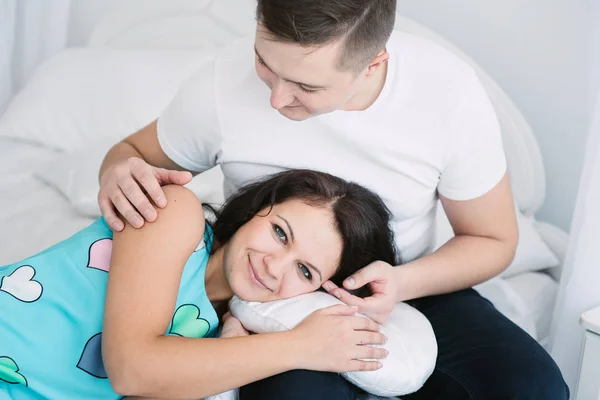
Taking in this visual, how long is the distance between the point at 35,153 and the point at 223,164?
0.97m

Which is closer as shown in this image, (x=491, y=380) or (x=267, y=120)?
(x=491, y=380)

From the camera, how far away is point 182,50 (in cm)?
247

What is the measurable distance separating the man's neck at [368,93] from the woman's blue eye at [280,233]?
0.29 meters

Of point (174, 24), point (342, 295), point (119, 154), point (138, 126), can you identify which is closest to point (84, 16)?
point (174, 24)

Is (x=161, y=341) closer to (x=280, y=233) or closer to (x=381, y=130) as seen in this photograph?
(x=280, y=233)

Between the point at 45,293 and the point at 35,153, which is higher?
the point at 45,293

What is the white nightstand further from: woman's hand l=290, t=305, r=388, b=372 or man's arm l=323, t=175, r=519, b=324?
woman's hand l=290, t=305, r=388, b=372

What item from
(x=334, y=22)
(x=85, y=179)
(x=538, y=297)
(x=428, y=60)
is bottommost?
(x=85, y=179)

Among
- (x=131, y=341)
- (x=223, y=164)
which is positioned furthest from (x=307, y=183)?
(x=131, y=341)

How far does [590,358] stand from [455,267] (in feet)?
1.15

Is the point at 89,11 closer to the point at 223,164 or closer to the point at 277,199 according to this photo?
the point at 223,164

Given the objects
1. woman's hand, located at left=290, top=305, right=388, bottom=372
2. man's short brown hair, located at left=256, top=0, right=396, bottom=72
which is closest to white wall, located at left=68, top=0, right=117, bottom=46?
man's short brown hair, located at left=256, top=0, right=396, bottom=72

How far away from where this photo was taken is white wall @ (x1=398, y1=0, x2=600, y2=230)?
7.00 ft

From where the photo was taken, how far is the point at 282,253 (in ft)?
4.44
